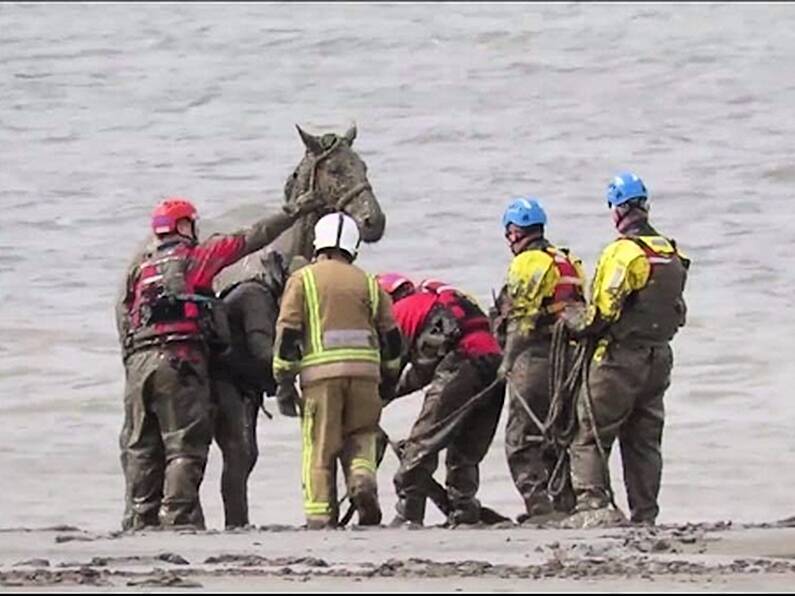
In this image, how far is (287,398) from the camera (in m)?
15.5

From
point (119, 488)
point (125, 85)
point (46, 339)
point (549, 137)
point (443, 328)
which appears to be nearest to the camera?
point (443, 328)

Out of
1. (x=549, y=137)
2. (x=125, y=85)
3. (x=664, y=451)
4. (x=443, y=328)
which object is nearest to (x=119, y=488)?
(x=664, y=451)

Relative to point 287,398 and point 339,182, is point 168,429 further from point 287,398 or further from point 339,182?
point 339,182

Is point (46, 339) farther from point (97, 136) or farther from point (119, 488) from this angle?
point (97, 136)

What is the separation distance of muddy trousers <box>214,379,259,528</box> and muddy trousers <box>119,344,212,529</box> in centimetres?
33

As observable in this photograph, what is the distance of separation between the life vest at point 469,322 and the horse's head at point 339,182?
571 mm

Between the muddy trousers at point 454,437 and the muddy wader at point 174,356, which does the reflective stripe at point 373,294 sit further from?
the muddy trousers at point 454,437

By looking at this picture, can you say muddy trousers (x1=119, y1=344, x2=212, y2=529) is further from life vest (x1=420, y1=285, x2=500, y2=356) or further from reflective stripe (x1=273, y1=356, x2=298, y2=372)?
life vest (x1=420, y1=285, x2=500, y2=356)

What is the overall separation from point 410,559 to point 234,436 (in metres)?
3.22

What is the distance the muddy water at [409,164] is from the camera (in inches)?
931

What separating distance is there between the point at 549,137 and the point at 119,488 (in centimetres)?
2254

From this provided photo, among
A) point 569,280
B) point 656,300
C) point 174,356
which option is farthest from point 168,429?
point 656,300

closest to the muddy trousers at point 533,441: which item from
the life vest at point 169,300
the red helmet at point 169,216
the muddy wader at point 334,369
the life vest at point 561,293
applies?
the life vest at point 561,293

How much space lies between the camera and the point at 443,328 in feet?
54.5
